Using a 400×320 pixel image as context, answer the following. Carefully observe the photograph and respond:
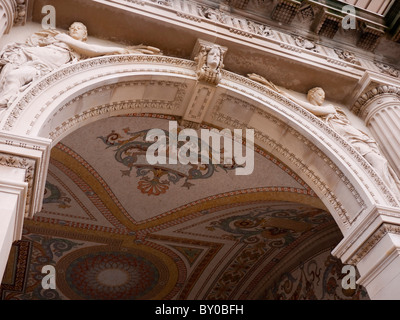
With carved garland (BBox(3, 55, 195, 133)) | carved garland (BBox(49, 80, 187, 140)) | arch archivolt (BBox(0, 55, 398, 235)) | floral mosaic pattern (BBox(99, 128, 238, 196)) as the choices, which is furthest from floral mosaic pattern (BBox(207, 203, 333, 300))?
carved garland (BBox(3, 55, 195, 133))

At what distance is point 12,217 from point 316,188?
2.93 metres

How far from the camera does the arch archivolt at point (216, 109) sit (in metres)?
3.71

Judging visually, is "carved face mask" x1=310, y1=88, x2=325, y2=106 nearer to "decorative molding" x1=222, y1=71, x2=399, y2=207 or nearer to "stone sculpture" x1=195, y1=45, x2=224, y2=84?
"decorative molding" x1=222, y1=71, x2=399, y2=207

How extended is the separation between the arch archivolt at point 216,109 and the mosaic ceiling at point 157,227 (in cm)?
70

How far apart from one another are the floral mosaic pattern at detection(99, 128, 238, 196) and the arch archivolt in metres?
0.97

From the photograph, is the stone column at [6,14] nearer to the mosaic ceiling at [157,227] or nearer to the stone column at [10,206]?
the mosaic ceiling at [157,227]

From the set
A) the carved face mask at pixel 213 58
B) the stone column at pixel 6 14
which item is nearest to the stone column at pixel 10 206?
the stone column at pixel 6 14

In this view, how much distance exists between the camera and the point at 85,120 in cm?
407

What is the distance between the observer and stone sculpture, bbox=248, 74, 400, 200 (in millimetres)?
4277

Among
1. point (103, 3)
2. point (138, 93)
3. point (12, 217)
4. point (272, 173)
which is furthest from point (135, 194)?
point (12, 217)

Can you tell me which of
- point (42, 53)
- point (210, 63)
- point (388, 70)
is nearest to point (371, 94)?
point (388, 70)

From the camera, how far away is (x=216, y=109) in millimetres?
4754

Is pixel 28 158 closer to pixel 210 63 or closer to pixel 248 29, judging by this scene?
pixel 210 63

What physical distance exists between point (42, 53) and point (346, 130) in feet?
10.3
